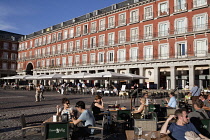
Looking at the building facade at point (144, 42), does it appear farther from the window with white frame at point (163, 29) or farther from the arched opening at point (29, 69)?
the arched opening at point (29, 69)

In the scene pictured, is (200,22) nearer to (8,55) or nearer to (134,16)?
(134,16)

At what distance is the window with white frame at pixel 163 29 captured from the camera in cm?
2552

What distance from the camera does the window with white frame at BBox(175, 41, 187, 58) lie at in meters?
23.8

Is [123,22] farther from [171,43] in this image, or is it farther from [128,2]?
[171,43]

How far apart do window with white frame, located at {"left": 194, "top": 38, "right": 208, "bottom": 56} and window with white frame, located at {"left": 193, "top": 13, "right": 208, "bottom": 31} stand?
1.46 m

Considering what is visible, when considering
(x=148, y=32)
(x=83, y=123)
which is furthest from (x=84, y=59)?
(x=83, y=123)

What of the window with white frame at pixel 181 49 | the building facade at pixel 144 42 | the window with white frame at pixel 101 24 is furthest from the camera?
the window with white frame at pixel 101 24

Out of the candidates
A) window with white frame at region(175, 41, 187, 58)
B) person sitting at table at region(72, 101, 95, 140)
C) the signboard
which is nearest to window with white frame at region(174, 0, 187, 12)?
window with white frame at region(175, 41, 187, 58)

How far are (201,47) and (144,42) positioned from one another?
7.83 m

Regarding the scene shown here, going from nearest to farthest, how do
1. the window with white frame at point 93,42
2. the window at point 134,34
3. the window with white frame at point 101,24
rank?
the window at point 134,34
the window with white frame at point 101,24
the window with white frame at point 93,42

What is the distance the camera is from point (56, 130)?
3.86 m

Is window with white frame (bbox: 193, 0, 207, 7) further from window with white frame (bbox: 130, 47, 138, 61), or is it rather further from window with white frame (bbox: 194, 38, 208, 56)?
window with white frame (bbox: 130, 47, 138, 61)

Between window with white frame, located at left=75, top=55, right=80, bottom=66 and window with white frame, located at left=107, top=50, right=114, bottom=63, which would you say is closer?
window with white frame, located at left=107, top=50, right=114, bottom=63

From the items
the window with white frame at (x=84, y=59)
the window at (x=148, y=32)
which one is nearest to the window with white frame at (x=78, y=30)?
the window with white frame at (x=84, y=59)
